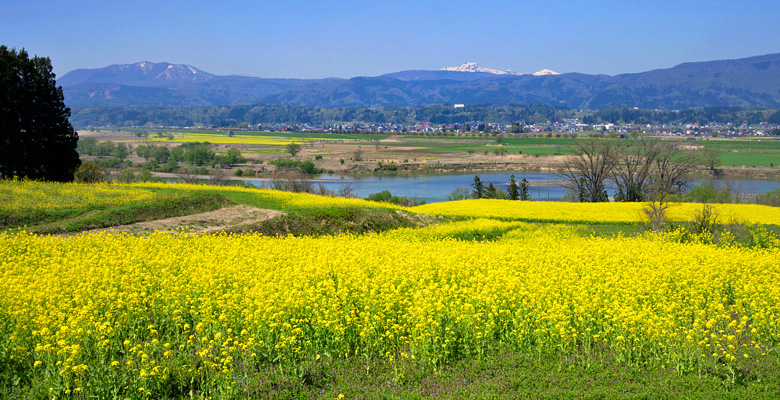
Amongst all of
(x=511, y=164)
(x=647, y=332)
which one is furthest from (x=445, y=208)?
(x=511, y=164)

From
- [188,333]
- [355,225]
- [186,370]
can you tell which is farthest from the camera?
[355,225]

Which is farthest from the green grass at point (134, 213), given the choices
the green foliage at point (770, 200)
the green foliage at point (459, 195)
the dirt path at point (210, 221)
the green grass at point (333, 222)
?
the green foliage at point (770, 200)

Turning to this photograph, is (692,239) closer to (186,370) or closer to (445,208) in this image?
(445,208)

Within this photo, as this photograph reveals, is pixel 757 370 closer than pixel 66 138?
Yes

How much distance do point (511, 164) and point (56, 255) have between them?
98.3m

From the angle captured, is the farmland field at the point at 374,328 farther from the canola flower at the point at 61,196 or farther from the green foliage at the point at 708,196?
the green foliage at the point at 708,196

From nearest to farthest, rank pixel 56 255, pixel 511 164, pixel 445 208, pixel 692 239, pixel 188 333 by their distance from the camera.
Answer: pixel 188 333 → pixel 56 255 → pixel 692 239 → pixel 445 208 → pixel 511 164

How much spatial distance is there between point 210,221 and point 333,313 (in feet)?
49.0

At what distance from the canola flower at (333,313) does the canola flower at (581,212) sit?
18766 mm

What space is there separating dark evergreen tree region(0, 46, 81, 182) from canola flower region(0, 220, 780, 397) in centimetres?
1978

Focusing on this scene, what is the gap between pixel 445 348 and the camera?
8023 mm

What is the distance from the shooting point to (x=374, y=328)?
834 cm

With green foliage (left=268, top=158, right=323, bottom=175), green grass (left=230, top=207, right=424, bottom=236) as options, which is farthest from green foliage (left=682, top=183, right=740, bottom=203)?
green foliage (left=268, top=158, right=323, bottom=175)

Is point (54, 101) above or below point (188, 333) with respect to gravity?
above
